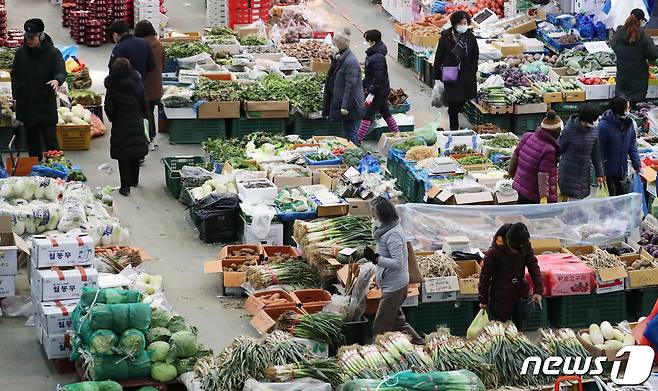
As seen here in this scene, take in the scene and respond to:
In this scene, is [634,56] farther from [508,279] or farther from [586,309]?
[508,279]

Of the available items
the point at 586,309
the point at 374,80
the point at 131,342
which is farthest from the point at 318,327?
the point at 374,80


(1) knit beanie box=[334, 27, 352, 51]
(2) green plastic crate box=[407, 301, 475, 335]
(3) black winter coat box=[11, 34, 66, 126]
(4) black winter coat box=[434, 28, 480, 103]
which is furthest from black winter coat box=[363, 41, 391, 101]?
(2) green plastic crate box=[407, 301, 475, 335]

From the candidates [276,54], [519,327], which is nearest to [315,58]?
[276,54]

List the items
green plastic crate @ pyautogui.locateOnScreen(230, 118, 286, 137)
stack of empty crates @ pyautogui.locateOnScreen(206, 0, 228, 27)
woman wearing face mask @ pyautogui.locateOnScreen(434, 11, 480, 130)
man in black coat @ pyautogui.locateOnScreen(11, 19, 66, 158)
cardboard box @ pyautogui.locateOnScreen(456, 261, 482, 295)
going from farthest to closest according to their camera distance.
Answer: stack of empty crates @ pyautogui.locateOnScreen(206, 0, 228, 27), green plastic crate @ pyautogui.locateOnScreen(230, 118, 286, 137), woman wearing face mask @ pyautogui.locateOnScreen(434, 11, 480, 130), man in black coat @ pyautogui.locateOnScreen(11, 19, 66, 158), cardboard box @ pyautogui.locateOnScreen(456, 261, 482, 295)

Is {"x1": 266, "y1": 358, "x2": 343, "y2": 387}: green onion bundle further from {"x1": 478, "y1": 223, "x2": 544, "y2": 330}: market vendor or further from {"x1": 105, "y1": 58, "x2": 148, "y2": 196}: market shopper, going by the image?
{"x1": 105, "y1": 58, "x2": 148, "y2": 196}: market shopper

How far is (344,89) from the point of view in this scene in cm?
1692

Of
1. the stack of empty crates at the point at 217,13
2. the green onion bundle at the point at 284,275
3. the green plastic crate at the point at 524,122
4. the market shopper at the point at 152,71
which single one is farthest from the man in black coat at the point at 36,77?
the stack of empty crates at the point at 217,13

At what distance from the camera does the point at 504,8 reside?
23562 mm

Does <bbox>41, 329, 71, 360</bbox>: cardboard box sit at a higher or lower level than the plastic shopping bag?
lower

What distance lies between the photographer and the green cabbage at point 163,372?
10.5 metres

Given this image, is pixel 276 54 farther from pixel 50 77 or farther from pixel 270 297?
pixel 270 297

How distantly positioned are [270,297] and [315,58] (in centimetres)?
863

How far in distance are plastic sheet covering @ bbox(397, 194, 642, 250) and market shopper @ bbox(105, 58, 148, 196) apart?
3.77 m

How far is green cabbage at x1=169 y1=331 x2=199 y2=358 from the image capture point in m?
10.6
